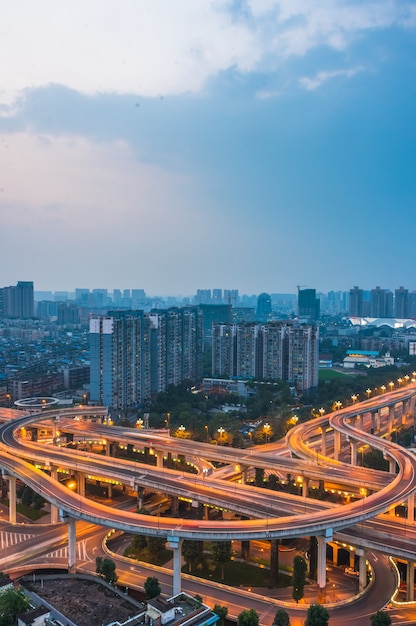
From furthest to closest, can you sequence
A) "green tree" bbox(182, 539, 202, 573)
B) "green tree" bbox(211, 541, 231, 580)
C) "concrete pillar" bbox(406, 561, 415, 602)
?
"green tree" bbox(182, 539, 202, 573)
"green tree" bbox(211, 541, 231, 580)
"concrete pillar" bbox(406, 561, 415, 602)

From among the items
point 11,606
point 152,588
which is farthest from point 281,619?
point 11,606

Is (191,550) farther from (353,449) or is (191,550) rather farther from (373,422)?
(373,422)

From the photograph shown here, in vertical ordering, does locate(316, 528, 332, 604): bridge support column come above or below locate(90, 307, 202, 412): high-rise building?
below

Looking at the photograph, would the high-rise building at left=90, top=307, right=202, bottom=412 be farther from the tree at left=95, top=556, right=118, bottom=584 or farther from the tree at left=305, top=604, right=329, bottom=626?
the tree at left=305, top=604, right=329, bottom=626

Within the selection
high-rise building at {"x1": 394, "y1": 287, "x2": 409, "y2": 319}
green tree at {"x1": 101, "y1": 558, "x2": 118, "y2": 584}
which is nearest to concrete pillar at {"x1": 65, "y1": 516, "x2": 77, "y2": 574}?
green tree at {"x1": 101, "y1": 558, "x2": 118, "y2": 584}

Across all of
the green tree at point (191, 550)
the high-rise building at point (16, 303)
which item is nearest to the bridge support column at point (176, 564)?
the green tree at point (191, 550)

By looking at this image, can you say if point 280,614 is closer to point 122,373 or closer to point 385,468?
point 385,468
